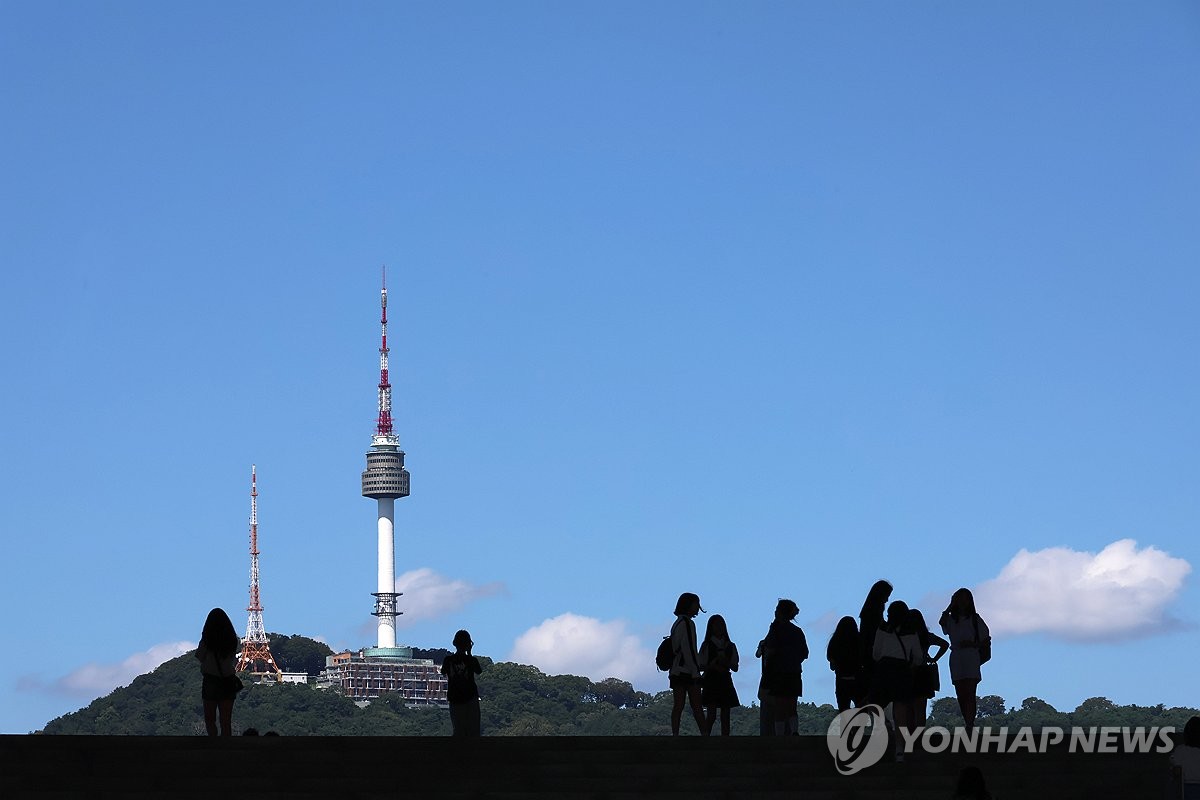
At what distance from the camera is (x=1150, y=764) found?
20.7m

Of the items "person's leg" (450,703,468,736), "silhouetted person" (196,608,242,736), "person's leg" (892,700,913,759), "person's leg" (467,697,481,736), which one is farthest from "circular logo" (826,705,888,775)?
"silhouetted person" (196,608,242,736)

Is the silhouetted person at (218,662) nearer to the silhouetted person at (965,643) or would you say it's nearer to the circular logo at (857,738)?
the circular logo at (857,738)

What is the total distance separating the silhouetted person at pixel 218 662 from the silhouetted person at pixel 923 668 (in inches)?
256

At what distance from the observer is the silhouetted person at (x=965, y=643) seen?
2319 cm

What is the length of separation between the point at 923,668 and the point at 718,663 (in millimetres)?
2873

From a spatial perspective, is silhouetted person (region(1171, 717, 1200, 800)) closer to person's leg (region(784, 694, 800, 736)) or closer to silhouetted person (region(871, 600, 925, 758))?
silhouetted person (region(871, 600, 925, 758))

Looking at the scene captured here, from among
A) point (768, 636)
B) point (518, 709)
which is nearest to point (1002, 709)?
point (518, 709)

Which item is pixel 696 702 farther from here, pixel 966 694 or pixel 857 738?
pixel 857 738

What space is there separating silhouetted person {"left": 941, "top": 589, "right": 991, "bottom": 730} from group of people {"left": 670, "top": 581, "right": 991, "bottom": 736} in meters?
0.01

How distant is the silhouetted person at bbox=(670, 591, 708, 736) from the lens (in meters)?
23.8

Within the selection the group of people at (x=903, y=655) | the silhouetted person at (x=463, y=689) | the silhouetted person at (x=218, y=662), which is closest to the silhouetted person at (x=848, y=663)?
the group of people at (x=903, y=655)

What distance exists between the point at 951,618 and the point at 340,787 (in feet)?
22.6

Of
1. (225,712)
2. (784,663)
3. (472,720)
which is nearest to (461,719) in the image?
(472,720)

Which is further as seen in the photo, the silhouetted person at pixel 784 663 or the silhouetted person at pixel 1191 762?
the silhouetted person at pixel 784 663
